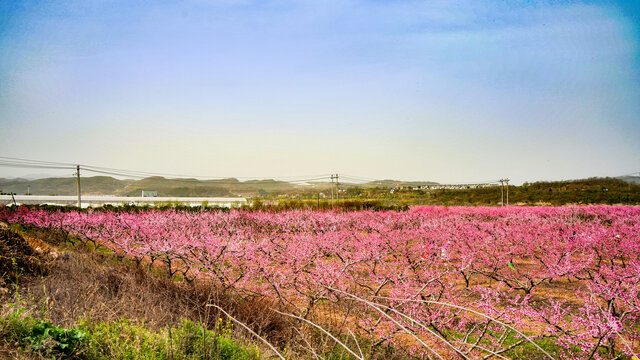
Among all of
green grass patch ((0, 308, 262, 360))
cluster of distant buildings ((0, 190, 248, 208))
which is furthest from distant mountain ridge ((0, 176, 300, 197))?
green grass patch ((0, 308, 262, 360))

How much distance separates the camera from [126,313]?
4129 mm

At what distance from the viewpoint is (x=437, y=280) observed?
4934mm

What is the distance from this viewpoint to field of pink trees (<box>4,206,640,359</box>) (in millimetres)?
3840

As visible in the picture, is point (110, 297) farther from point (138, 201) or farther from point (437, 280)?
point (138, 201)

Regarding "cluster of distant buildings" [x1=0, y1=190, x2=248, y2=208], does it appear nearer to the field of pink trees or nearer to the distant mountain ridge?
the field of pink trees

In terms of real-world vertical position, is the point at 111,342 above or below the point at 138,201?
below

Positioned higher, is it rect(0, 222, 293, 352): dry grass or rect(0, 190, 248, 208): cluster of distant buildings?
rect(0, 190, 248, 208): cluster of distant buildings

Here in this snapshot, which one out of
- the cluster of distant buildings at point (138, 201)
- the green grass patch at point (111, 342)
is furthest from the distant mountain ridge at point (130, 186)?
the green grass patch at point (111, 342)

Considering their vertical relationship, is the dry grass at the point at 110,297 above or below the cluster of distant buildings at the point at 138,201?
below

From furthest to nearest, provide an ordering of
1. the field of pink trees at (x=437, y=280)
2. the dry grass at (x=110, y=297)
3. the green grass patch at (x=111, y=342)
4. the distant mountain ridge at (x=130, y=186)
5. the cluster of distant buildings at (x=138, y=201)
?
the distant mountain ridge at (x=130, y=186) < the cluster of distant buildings at (x=138, y=201) < the dry grass at (x=110, y=297) < the field of pink trees at (x=437, y=280) < the green grass patch at (x=111, y=342)

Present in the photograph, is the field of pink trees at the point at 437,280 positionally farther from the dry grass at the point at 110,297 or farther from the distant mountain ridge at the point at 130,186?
the distant mountain ridge at the point at 130,186

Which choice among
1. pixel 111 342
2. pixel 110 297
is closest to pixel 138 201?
pixel 110 297

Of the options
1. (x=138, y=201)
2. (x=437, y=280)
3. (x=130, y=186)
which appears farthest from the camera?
(x=130, y=186)

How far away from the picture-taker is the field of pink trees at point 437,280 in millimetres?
3840
